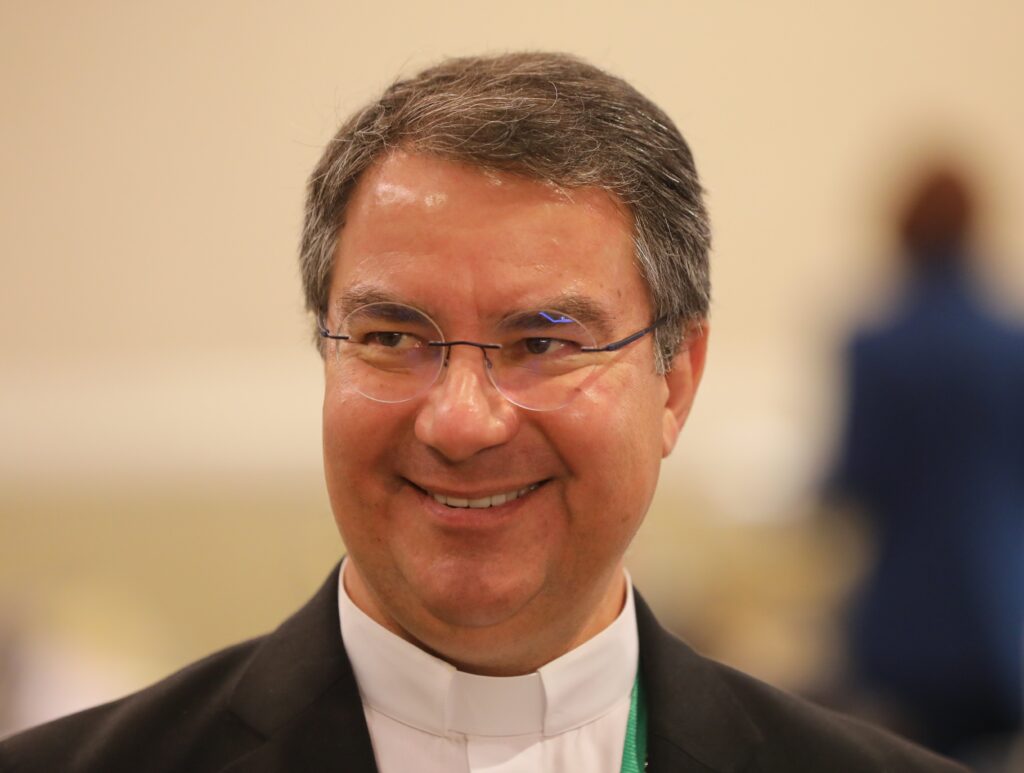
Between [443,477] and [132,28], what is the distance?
10.8 ft

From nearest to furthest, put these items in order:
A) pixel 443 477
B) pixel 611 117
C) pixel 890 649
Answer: pixel 443 477 < pixel 611 117 < pixel 890 649

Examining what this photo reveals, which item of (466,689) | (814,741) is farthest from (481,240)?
(814,741)

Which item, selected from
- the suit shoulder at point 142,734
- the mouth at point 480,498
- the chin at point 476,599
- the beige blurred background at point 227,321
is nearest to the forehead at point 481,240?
the mouth at point 480,498

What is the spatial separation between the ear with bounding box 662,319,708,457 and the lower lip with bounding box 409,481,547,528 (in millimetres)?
330

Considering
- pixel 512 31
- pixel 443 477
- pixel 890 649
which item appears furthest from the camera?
pixel 512 31

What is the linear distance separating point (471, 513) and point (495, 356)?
209mm

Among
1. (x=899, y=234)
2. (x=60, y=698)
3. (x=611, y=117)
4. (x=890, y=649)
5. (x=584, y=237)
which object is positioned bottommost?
(x=60, y=698)

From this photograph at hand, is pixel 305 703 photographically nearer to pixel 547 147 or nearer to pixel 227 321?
pixel 547 147

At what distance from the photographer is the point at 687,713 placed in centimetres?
197

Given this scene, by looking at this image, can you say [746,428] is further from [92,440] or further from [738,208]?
[92,440]

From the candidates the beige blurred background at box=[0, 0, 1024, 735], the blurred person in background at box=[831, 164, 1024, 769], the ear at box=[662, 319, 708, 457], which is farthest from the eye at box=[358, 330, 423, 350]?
the beige blurred background at box=[0, 0, 1024, 735]

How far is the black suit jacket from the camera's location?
1.82 metres

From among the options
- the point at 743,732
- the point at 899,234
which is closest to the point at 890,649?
the point at 899,234

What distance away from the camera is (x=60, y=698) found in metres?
3.67
